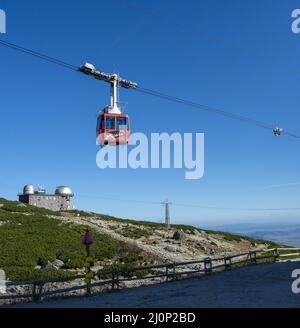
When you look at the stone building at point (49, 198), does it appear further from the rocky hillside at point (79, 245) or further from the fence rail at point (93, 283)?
the fence rail at point (93, 283)

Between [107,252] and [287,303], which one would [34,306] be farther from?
[107,252]

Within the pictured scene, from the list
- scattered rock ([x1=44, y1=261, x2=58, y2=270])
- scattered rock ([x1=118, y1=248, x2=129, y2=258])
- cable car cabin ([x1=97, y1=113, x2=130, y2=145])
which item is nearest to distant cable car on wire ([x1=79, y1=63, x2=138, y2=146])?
cable car cabin ([x1=97, y1=113, x2=130, y2=145])

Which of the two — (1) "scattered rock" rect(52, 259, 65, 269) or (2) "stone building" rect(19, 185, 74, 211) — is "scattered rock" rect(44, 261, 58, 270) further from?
(2) "stone building" rect(19, 185, 74, 211)

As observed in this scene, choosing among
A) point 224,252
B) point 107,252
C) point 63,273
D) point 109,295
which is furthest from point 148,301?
point 224,252
